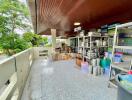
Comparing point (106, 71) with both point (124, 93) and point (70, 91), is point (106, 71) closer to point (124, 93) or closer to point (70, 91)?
point (70, 91)

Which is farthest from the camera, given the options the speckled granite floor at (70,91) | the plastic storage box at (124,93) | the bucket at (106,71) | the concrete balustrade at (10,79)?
the bucket at (106,71)

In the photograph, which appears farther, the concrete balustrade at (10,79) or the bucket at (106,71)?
the bucket at (106,71)

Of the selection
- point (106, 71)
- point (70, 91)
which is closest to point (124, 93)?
point (70, 91)

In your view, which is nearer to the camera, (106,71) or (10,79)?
(10,79)

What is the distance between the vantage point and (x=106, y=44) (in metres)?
4.51

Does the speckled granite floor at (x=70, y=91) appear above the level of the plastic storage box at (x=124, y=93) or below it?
below

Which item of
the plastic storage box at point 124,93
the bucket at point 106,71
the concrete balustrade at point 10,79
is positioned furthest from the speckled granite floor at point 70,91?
the plastic storage box at point 124,93

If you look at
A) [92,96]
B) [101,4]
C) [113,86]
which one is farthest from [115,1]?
[92,96]

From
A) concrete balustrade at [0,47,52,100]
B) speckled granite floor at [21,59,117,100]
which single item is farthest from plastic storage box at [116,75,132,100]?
concrete balustrade at [0,47,52,100]

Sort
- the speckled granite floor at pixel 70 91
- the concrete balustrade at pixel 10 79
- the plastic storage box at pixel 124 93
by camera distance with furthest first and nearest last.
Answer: the speckled granite floor at pixel 70 91, the concrete balustrade at pixel 10 79, the plastic storage box at pixel 124 93

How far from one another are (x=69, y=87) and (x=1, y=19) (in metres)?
6.80

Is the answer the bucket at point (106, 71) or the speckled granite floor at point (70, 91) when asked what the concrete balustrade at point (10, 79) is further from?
the bucket at point (106, 71)

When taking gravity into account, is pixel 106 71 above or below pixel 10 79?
below

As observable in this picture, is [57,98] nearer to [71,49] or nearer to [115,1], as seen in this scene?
[115,1]
